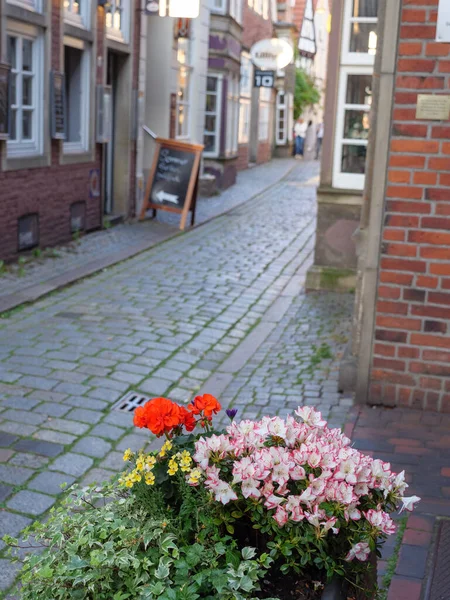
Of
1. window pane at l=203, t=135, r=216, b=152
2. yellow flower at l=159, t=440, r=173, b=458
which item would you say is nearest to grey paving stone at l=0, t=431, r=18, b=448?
yellow flower at l=159, t=440, r=173, b=458

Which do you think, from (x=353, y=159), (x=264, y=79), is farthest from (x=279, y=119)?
(x=353, y=159)

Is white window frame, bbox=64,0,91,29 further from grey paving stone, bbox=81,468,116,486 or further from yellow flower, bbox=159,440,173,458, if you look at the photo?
yellow flower, bbox=159,440,173,458

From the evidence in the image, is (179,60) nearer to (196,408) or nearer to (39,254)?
(39,254)

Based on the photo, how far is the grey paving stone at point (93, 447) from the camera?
15.0ft

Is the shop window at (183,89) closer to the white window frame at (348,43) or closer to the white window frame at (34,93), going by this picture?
the white window frame at (34,93)

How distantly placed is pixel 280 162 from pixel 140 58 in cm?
1912

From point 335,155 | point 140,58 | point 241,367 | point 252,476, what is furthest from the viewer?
point 140,58

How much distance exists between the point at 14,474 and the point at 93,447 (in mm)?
539

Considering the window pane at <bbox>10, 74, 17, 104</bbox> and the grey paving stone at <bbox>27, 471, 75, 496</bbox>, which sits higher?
the window pane at <bbox>10, 74, 17, 104</bbox>

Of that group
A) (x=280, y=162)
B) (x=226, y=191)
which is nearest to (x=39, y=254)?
(x=226, y=191)

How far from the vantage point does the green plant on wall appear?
3650 cm

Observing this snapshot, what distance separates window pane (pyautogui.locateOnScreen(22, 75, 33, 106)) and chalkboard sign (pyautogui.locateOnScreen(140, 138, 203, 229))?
10.4 ft

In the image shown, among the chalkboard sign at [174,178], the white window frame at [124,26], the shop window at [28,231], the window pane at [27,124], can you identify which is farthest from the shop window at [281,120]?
the shop window at [28,231]

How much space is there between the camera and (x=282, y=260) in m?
11.0
